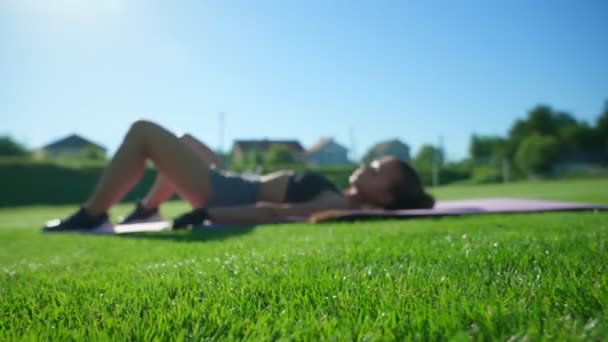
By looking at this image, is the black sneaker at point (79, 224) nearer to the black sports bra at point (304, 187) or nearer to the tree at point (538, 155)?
the black sports bra at point (304, 187)

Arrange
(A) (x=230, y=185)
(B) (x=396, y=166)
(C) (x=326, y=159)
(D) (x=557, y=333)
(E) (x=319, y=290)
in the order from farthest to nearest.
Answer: (C) (x=326, y=159)
(B) (x=396, y=166)
(A) (x=230, y=185)
(E) (x=319, y=290)
(D) (x=557, y=333)

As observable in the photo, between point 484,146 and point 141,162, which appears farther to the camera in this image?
point 484,146

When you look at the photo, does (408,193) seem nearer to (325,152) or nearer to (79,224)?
(79,224)

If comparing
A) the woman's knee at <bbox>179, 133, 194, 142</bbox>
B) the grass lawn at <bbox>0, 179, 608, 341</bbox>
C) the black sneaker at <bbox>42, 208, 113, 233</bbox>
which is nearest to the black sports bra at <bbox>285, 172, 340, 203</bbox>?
the woman's knee at <bbox>179, 133, 194, 142</bbox>

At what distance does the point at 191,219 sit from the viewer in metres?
4.68

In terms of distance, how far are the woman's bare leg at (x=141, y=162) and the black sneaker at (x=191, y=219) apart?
16.4 inches

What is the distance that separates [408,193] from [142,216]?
11.5ft

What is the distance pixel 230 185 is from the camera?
522cm

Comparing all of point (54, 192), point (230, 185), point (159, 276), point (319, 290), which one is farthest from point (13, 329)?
point (54, 192)

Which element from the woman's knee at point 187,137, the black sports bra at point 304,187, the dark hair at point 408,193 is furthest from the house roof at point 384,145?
the woman's knee at point 187,137

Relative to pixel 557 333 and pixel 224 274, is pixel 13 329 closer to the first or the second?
pixel 224 274

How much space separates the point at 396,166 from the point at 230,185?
2074mm

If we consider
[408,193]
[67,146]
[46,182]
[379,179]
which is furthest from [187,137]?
[67,146]

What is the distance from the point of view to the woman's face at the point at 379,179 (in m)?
5.60
